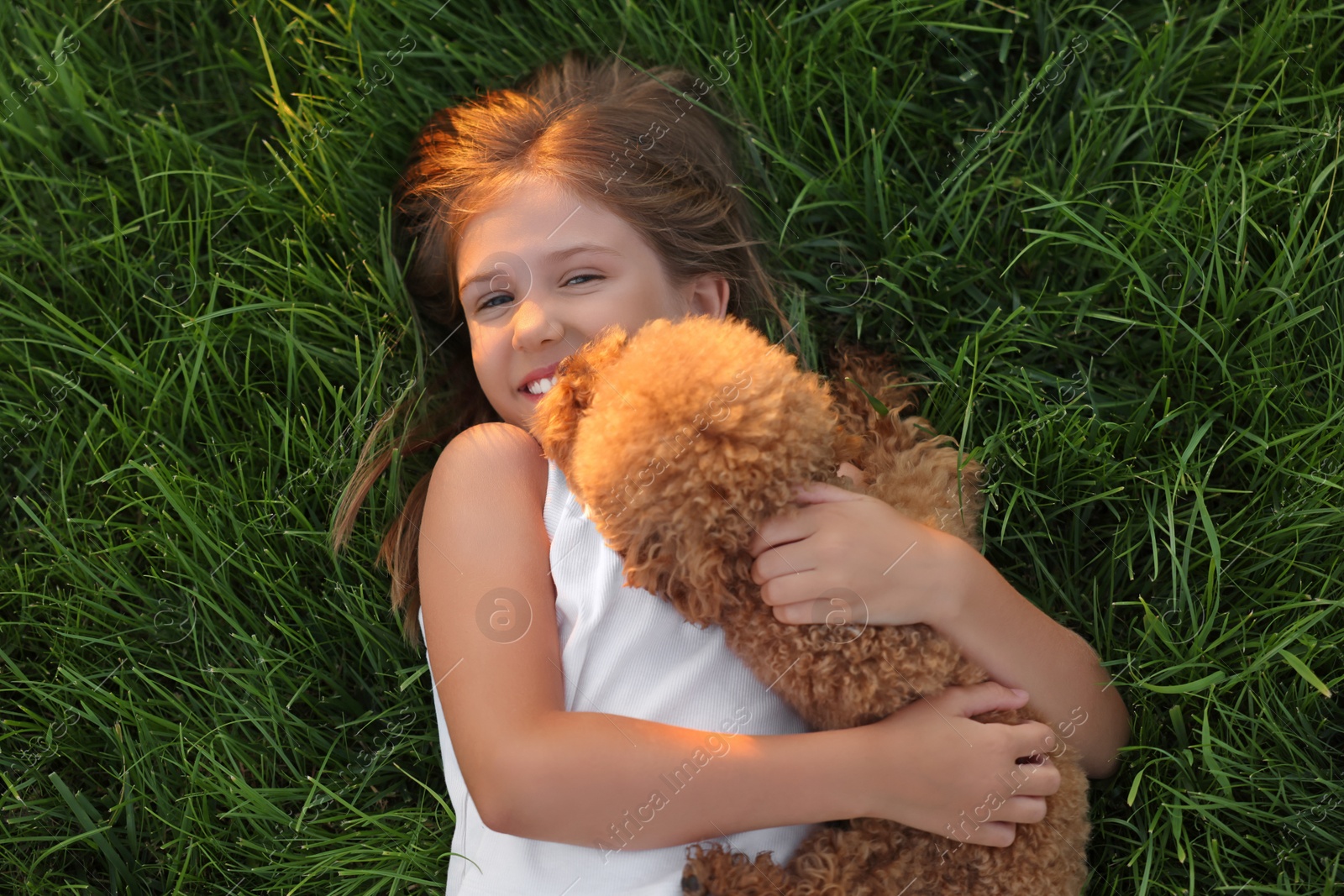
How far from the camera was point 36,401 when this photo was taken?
2055mm

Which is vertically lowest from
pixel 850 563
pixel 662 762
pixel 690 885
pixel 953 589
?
pixel 690 885

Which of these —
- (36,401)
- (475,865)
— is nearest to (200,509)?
(36,401)

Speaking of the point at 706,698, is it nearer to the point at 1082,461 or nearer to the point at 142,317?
the point at 1082,461

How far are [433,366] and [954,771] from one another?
1316mm

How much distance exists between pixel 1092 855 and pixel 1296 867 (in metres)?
0.33

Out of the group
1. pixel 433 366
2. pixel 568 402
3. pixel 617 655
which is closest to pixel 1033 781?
pixel 617 655

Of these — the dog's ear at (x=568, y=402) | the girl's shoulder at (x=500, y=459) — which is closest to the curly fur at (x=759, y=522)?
the dog's ear at (x=568, y=402)

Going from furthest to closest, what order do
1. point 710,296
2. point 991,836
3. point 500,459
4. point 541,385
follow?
point 710,296, point 541,385, point 500,459, point 991,836

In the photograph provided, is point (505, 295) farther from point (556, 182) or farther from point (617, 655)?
point (617, 655)

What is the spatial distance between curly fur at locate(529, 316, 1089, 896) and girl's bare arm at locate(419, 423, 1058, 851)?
0.04 m

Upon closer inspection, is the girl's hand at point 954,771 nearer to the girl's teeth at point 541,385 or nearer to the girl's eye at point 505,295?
the girl's teeth at point 541,385

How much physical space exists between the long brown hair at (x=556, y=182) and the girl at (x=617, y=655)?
1 centimetres

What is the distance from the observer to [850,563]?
54.0 inches

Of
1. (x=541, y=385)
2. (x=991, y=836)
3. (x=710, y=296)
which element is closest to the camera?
(x=991, y=836)
